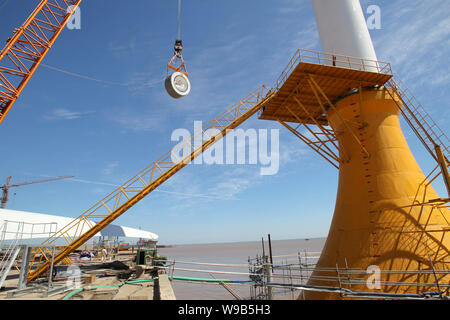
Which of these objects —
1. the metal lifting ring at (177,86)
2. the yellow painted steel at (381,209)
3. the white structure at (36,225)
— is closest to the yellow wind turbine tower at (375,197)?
the yellow painted steel at (381,209)

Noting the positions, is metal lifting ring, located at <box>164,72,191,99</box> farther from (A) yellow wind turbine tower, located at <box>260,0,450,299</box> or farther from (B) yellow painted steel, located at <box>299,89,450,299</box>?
(B) yellow painted steel, located at <box>299,89,450,299</box>

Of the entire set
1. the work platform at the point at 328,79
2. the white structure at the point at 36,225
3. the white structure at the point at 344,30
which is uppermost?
the white structure at the point at 344,30

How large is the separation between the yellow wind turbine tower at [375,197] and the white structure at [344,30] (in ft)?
0.22

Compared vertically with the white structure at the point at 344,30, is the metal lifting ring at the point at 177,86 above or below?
below

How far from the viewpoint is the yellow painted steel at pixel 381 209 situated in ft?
41.0

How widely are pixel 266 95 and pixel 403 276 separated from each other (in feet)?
56.0

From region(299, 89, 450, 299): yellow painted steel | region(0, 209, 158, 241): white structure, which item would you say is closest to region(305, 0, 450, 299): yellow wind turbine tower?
region(299, 89, 450, 299): yellow painted steel

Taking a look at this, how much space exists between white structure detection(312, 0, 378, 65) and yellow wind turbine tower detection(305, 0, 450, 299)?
0.22ft

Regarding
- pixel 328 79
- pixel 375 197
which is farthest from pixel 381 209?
pixel 328 79

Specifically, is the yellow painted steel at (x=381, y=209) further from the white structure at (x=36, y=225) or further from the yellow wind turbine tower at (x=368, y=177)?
the white structure at (x=36, y=225)

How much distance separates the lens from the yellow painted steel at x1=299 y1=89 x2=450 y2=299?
12492mm

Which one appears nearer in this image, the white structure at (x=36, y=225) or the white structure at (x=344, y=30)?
the white structure at (x=344, y=30)

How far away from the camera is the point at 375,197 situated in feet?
47.9

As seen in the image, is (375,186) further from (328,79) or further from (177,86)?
(177,86)
